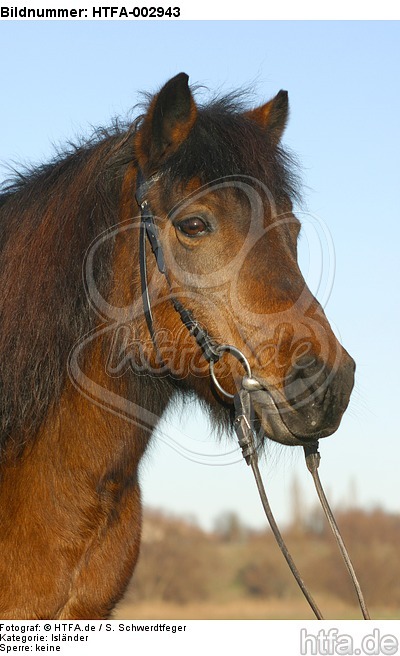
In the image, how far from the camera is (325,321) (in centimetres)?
414

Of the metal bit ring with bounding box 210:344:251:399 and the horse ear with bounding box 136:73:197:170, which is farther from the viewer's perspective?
the horse ear with bounding box 136:73:197:170

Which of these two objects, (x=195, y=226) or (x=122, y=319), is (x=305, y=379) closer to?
(x=195, y=226)

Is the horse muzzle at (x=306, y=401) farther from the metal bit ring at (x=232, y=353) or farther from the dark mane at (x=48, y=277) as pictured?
the dark mane at (x=48, y=277)

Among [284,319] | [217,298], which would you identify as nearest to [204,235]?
[217,298]

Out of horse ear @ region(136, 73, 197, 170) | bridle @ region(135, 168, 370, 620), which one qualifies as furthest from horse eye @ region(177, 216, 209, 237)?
horse ear @ region(136, 73, 197, 170)

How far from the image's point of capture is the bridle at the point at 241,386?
410 cm

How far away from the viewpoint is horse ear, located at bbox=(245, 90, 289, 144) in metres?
5.22

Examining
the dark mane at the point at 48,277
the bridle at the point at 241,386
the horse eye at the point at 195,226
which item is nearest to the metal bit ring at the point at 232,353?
the bridle at the point at 241,386

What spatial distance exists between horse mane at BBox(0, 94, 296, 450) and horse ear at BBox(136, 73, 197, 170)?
7 centimetres

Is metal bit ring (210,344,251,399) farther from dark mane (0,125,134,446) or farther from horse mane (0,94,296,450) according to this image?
dark mane (0,125,134,446)

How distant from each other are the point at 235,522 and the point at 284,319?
2688cm

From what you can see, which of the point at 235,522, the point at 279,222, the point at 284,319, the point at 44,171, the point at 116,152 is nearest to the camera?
the point at 284,319

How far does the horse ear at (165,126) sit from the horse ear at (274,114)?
0.84m

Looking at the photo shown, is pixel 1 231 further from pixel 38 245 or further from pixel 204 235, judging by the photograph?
pixel 204 235
